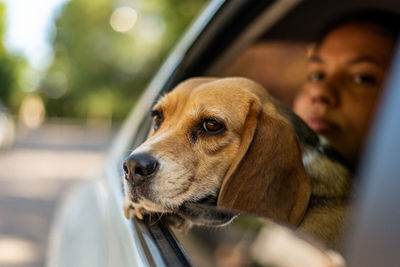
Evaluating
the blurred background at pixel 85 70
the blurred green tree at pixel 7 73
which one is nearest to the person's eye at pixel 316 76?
the blurred background at pixel 85 70

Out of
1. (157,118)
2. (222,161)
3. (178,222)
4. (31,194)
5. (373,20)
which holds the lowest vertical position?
(178,222)

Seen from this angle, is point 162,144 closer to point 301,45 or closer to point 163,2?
point 301,45

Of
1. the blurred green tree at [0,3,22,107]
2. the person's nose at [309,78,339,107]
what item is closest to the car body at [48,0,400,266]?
the person's nose at [309,78,339,107]

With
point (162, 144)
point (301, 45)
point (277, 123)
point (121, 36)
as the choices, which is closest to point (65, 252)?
point (162, 144)

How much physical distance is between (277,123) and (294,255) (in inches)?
30.6

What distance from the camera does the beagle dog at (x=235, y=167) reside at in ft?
5.37

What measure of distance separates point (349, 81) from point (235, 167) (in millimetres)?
1355

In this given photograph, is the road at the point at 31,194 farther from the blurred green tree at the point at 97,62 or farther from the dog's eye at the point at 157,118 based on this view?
the blurred green tree at the point at 97,62

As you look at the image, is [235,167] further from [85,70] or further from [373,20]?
[85,70]

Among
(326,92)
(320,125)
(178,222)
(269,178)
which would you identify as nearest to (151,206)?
(178,222)

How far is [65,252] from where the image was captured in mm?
2602

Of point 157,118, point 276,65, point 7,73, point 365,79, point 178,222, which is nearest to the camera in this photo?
point 178,222

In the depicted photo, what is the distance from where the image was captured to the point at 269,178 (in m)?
1.67

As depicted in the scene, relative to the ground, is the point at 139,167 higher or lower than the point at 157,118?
lower
